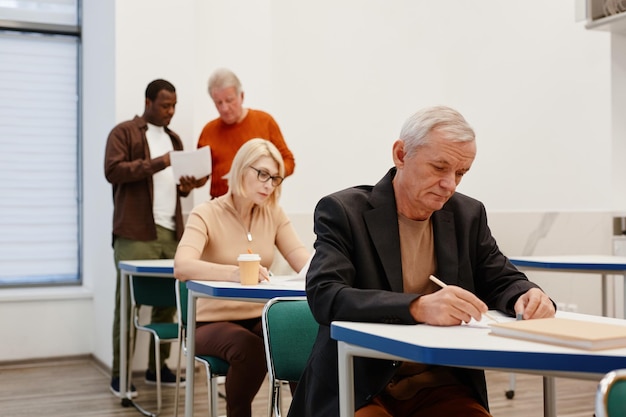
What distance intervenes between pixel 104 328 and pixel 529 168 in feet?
10.7

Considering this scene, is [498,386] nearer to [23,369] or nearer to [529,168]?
[529,168]

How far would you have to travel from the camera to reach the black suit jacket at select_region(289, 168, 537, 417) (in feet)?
6.07

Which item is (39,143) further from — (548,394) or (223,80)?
(548,394)

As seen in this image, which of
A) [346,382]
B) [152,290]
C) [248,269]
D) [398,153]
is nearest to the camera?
[346,382]

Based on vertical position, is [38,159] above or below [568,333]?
above

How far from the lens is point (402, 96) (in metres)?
6.61

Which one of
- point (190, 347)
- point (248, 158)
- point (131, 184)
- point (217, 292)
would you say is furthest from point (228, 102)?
point (217, 292)

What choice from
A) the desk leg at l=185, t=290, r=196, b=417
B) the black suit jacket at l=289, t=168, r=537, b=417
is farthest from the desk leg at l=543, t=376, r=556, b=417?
the desk leg at l=185, t=290, r=196, b=417

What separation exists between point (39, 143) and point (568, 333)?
5.57 meters

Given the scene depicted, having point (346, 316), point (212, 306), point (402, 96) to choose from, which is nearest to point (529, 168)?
point (402, 96)

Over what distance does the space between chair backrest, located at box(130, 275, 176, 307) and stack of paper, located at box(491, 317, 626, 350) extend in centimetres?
296

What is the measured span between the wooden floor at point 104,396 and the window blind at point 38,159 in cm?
101

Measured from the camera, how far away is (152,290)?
438cm

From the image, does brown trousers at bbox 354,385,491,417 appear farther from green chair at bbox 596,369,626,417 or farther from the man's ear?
green chair at bbox 596,369,626,417
